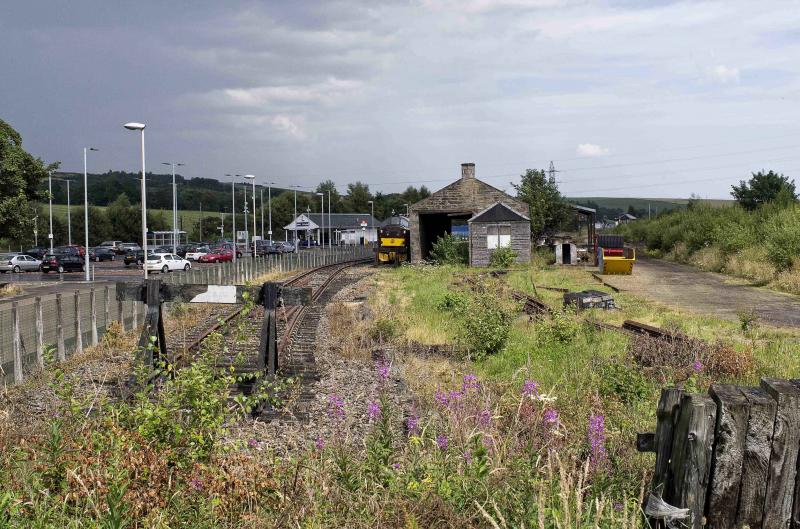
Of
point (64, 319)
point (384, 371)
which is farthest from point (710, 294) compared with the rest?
point (384, 371)

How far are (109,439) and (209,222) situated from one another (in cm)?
14057

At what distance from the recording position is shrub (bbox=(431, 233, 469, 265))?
1784 inches

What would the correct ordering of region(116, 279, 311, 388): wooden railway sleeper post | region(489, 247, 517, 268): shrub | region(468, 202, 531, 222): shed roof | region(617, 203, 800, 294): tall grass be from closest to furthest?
1. region(116, 279, 311, 388): wooden railway sleeper post
2. region(617, 203, 800, 294): tall grass
3. region(489, 247, 517, 268): shrub
4. region(468, 202, 531, 222): shed roof

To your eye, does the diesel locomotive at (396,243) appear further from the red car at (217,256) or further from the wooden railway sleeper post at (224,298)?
the wooden railway sleeper post at (224,298)

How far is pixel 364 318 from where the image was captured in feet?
63.5

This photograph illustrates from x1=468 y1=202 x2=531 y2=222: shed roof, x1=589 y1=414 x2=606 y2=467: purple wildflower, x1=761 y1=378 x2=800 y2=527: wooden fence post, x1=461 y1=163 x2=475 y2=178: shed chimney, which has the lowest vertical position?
x1=589 y1=414 x2=606 y2=467: purple wildflower

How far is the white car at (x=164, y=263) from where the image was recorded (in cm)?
5419

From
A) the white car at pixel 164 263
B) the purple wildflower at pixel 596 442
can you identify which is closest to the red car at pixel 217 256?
the white car at pixel 164 263

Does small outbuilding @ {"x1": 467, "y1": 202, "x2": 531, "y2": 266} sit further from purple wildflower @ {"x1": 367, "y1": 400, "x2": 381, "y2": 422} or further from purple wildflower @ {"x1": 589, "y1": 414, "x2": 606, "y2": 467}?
purple wildflower @ {"x1": 589, "y1": 414, "x2": 606, "y2": 467}

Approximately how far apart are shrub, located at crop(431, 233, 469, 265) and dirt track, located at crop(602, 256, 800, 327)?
36.8 feet

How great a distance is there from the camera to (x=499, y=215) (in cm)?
4512

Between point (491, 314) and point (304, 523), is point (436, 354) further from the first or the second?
point (304, 523)

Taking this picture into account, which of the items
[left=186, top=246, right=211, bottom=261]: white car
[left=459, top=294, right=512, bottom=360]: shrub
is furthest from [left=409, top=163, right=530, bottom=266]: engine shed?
[left=459, top=294, right=512, bottom=360]: shrub

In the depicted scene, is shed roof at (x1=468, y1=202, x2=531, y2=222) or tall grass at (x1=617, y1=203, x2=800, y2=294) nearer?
tall grass at (x1=617, y1=203, x2=800, y2=294)
